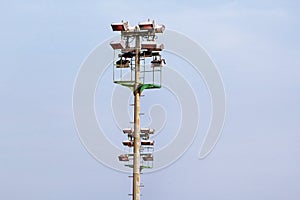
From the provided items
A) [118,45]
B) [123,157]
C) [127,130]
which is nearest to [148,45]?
[118,45]

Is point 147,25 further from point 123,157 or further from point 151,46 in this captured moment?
point 123,157

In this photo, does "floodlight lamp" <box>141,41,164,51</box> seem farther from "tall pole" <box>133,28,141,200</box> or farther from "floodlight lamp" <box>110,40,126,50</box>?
"floodlight lamp" <box>110,40,126,50</box>

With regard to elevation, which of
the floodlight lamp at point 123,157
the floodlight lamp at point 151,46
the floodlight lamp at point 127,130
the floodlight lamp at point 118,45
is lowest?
the floodlight lamp at point 123,157

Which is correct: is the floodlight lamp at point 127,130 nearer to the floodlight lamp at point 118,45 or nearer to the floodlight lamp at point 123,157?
the floodlight lamp at point 123,157

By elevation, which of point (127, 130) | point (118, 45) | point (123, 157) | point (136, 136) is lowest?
point (123, 157)

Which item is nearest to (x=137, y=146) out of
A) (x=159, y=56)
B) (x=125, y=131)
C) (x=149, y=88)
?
(x=125, y=131)

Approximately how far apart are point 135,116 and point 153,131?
1172mm

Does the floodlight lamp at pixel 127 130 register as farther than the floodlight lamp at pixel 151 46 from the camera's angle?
Yes

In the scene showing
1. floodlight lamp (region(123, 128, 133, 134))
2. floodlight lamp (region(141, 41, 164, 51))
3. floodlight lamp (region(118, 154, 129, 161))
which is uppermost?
floodlight lamp (region(141, 41, 164, 51))

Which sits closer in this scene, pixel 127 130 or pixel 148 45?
pixel 148 45

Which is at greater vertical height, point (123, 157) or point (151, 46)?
point (151, 46)

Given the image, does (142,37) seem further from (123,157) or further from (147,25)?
(123,157)

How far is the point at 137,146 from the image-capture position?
77.3 ft

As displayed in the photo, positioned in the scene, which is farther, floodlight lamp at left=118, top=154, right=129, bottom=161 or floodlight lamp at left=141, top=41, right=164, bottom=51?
floodlight lamp at left=118, top=154, right=129, bottom=161
